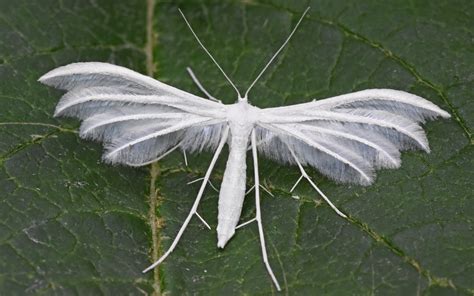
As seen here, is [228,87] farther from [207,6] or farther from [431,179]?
[431,179]

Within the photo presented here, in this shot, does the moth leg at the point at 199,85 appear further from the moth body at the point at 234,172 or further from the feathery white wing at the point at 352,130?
the feathery white wing at the point at 352,130

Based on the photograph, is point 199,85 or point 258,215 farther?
point 199,85

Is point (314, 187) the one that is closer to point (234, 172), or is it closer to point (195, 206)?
point (234, 172)

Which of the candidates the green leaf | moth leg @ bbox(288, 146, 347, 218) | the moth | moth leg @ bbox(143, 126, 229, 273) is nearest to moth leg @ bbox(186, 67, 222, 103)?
the green leaf

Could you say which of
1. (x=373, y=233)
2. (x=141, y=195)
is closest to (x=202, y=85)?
(x=141, y=195)

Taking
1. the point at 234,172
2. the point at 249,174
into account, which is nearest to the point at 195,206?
the point at 234,172

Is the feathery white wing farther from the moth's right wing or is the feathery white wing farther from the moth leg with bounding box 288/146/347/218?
the moth's right wing

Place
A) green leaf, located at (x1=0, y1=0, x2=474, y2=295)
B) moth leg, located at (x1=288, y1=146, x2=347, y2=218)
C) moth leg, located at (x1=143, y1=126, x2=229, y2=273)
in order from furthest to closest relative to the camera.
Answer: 1. moth leg, located at (x1=288, y1=146, x2=347, y2=218)
2. moth leg, located at (x1=143, y1=126, x2=229, y2=273)
3. green leaf, located at (x1=0, y1=0, x2=474, y2=295)

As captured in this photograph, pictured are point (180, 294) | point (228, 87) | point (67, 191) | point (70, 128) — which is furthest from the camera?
point (228, 87)
